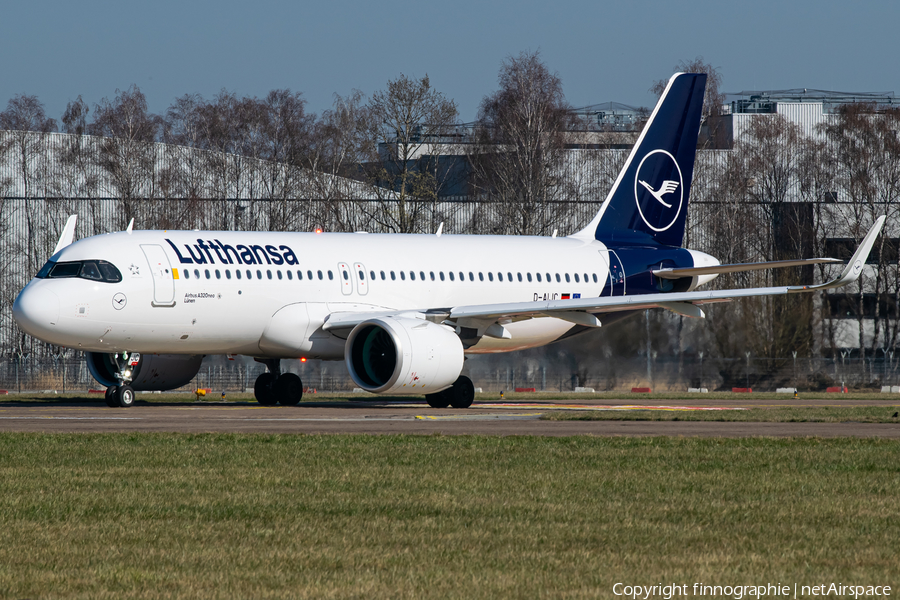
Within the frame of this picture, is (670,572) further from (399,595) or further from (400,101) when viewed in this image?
(400,101)

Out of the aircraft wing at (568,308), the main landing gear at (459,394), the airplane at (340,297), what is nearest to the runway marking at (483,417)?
the airplane at (340,297)

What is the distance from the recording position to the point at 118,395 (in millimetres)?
24625


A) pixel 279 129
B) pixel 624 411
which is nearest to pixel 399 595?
pixel 624 411

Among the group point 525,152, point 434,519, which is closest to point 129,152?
point 525,152

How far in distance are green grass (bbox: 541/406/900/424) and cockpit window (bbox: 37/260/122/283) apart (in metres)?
8.90

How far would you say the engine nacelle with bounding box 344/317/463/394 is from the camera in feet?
78.2

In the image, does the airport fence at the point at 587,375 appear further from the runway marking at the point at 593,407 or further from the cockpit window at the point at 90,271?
the cockpit window at the point at 90,271

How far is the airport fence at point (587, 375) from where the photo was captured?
35812 millimetres

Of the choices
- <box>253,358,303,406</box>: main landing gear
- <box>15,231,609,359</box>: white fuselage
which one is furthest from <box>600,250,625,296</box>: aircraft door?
<box>253,358,303,406</box>: main landing gear

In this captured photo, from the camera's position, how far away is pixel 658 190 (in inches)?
1259

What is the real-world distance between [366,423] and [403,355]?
4130 mm

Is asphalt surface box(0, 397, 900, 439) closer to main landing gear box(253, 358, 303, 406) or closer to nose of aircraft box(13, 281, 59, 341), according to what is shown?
main landing gear box(253, 358, 303, 406)

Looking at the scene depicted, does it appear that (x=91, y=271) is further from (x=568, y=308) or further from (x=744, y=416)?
(x=744, y=416)
